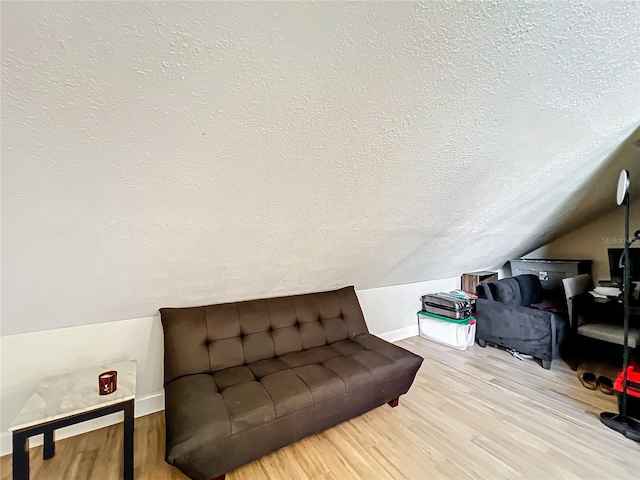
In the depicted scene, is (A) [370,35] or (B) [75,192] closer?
(A) [370,35]

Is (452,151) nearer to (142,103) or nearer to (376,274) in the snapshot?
(142,103)

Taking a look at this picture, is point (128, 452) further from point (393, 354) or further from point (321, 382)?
point (393, 354)

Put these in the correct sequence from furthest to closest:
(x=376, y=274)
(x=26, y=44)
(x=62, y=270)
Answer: (x=376, y=274) → (x=62, y=270) → (x=26, y=44)

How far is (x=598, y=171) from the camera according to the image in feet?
7.48

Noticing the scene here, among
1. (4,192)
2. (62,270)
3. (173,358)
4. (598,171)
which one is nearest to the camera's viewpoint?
(4,192)

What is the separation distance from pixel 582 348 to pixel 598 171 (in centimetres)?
173

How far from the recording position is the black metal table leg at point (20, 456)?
1.25 meters

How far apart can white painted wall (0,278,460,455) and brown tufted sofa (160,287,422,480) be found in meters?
0.25

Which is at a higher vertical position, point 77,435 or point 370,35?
point 370,35

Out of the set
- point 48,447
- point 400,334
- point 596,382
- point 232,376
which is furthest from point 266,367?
point 596,382

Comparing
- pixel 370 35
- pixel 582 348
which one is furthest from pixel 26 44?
pixel 582 348

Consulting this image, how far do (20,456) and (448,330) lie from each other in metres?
3.20

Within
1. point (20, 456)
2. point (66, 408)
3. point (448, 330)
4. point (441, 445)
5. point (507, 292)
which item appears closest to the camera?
point (20, 456)

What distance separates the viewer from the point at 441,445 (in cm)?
173
